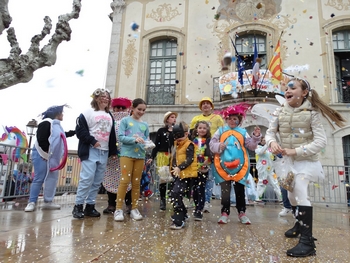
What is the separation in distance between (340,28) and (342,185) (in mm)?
6862

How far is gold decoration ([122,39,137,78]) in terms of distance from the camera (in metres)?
12.3

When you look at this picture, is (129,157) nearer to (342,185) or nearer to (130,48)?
(342,185)

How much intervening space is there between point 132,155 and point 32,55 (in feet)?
13.6

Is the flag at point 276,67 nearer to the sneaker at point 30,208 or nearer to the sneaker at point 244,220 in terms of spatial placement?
the sneaker at point 244,220

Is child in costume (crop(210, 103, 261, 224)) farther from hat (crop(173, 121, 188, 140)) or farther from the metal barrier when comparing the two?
the metal barrier

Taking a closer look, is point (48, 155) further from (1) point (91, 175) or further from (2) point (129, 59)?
(2) point (129, 59)

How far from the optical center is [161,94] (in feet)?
39.2

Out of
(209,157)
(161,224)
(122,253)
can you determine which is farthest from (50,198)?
(122,253)

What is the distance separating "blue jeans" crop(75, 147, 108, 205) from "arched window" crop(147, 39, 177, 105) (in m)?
8.27

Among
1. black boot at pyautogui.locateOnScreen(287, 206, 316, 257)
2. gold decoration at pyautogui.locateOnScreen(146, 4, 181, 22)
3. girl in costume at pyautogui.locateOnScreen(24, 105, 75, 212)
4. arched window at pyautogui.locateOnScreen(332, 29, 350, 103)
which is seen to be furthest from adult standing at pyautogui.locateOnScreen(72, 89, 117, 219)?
arched window at pyautogui.locateOnScreen(332, 29, 350, 103)

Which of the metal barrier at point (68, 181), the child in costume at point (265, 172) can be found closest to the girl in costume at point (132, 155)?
the metal barrier at point (68, 181)

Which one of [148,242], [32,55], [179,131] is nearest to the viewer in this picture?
[148,242]

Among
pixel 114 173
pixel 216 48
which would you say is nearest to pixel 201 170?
pixel 114 173

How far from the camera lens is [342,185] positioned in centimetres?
853
